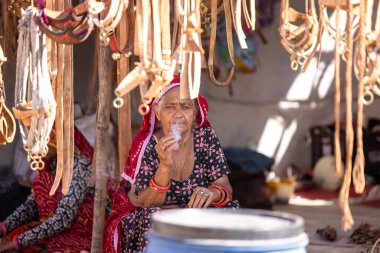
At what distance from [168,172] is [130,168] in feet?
1.05

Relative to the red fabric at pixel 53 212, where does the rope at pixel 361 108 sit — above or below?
above

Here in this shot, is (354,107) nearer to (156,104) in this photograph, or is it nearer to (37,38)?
(156,104)

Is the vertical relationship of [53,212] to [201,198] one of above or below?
below

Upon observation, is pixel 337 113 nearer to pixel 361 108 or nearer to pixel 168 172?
pixel 361 108

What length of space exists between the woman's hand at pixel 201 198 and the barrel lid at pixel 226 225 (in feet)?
3.41

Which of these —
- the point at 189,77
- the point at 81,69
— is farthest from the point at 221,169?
the point at 81,69

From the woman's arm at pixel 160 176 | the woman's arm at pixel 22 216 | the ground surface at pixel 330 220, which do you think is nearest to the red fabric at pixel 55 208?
the woman's arm at pixel 22 216

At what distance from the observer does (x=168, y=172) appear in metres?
3.77

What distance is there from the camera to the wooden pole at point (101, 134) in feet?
12.2

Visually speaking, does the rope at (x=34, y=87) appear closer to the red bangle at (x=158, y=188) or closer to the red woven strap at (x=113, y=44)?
the red woven strap at (x=113, y=44)

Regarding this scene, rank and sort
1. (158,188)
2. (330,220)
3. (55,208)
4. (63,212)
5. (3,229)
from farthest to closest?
(330,220)
(3,229)
(55,208)
(63,212)
(158,188)

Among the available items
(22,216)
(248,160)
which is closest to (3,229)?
(22,216)

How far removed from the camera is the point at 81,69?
21.7ft

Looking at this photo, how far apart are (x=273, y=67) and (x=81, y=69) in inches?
94.7
